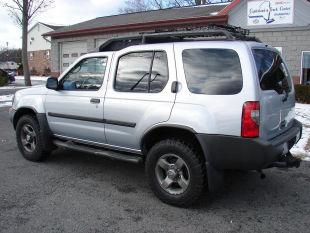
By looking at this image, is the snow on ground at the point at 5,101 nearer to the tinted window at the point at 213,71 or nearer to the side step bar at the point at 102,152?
the side step bar at the point at 102,152

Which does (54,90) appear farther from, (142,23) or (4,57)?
(4,57)

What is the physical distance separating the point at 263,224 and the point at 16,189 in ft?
10.0

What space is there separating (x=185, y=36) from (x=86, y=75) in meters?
1.58

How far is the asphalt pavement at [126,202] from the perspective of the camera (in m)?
4.09

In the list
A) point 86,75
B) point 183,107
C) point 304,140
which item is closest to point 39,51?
point 304,140

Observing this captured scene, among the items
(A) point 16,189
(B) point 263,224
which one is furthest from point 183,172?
(A) point 16,189

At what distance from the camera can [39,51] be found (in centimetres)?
5288

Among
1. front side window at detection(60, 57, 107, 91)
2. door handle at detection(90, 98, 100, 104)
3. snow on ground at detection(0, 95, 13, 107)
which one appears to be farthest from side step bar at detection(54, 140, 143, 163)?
snow on ground at detection(0, 95, 13, 107)

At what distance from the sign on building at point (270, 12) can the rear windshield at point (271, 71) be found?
12.2 m

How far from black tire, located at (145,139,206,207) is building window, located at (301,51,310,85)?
13.3m

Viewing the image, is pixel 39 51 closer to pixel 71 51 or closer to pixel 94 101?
pixel 71 51

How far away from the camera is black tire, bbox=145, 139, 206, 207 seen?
14.4 ft

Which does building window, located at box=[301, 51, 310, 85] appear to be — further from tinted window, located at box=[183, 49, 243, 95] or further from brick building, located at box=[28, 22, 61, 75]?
brick building, located at box=[28, 22, 61, 75]

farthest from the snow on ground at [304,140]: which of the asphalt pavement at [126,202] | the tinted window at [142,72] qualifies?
the tinted window at [142,72]
